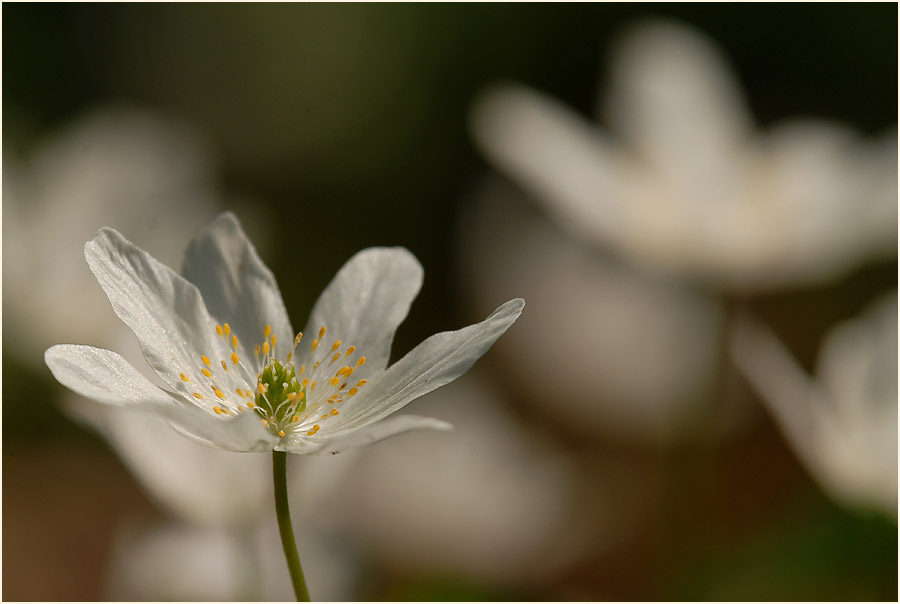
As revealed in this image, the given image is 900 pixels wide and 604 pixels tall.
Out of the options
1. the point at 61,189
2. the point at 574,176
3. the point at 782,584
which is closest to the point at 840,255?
the point at 574,176

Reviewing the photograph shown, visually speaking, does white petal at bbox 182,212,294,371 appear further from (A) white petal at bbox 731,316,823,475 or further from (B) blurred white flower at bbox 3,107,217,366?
(B) blurred white flower at bbox 3,107,217,366

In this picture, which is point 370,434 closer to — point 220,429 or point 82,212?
point 220,429

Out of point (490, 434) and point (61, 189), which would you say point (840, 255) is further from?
point (61, 189)

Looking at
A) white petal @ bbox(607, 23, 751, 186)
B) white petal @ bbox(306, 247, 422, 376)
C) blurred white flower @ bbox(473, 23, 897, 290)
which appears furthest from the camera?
white petal @ bbox(607, 23, 751, 186)

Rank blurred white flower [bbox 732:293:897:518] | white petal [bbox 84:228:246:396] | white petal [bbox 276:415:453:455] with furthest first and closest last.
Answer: blurred white flower [bbox 732:293:897:518] → white petal [bbox 84:228:246:396] → white petal [bbox 276:415:453:455]

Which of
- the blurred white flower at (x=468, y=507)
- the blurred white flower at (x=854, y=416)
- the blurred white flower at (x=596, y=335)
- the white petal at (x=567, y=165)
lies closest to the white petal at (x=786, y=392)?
the blurred white flower at (x=854, y=416)

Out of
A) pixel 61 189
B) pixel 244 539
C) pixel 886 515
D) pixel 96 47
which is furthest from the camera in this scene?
Answer: pixel 96 47

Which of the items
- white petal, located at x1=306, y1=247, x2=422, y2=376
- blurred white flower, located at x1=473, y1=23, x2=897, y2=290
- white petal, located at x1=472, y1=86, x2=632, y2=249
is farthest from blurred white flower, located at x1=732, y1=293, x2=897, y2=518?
white petal, located at x1=306, y1=247, x2=422, y2=376

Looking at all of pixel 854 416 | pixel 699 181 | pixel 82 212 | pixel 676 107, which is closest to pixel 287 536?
pixel 854 416
